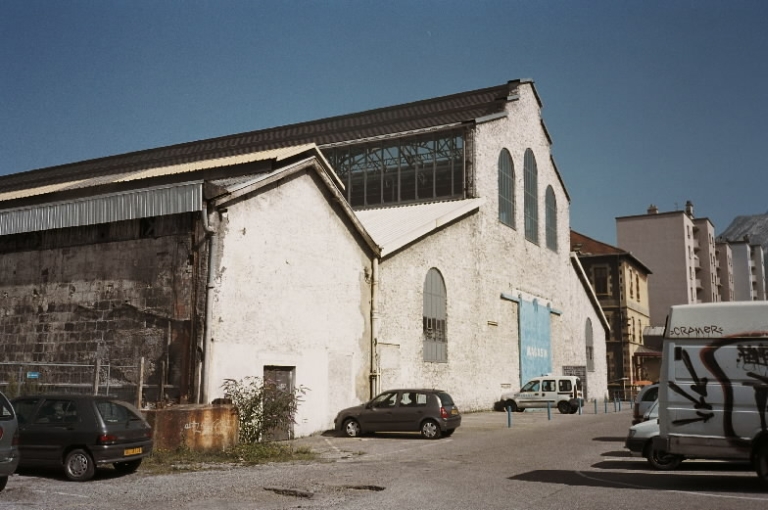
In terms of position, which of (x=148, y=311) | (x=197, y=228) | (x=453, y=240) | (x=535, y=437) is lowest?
(x=535, y=437)

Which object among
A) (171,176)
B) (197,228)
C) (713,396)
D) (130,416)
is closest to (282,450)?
(130,416)

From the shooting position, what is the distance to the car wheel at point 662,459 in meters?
13.0

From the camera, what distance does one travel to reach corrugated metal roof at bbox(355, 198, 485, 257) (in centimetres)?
2527

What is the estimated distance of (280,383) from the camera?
1909cm

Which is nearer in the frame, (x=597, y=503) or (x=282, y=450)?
(x=597, y=503)

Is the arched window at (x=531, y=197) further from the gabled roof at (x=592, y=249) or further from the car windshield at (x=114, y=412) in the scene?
the car windshield at (x=114, y=412)

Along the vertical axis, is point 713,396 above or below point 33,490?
above

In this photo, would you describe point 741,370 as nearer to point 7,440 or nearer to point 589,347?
point 7,440

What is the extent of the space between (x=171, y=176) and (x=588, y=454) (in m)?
16.4

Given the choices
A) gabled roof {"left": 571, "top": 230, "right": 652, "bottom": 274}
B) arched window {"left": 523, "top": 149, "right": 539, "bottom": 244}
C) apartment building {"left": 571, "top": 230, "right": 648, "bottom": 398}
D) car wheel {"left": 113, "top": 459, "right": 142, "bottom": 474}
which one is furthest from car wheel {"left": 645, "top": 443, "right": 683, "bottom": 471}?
gabled roof {"left": 571, "top": 230, "right": 652, "bottom": 274}

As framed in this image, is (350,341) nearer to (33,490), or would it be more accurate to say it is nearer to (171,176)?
(171,176)

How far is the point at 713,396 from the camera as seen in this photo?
10805mm

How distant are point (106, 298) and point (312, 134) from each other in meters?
23.4

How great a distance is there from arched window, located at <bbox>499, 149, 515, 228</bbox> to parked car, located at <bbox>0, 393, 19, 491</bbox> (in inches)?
1085
